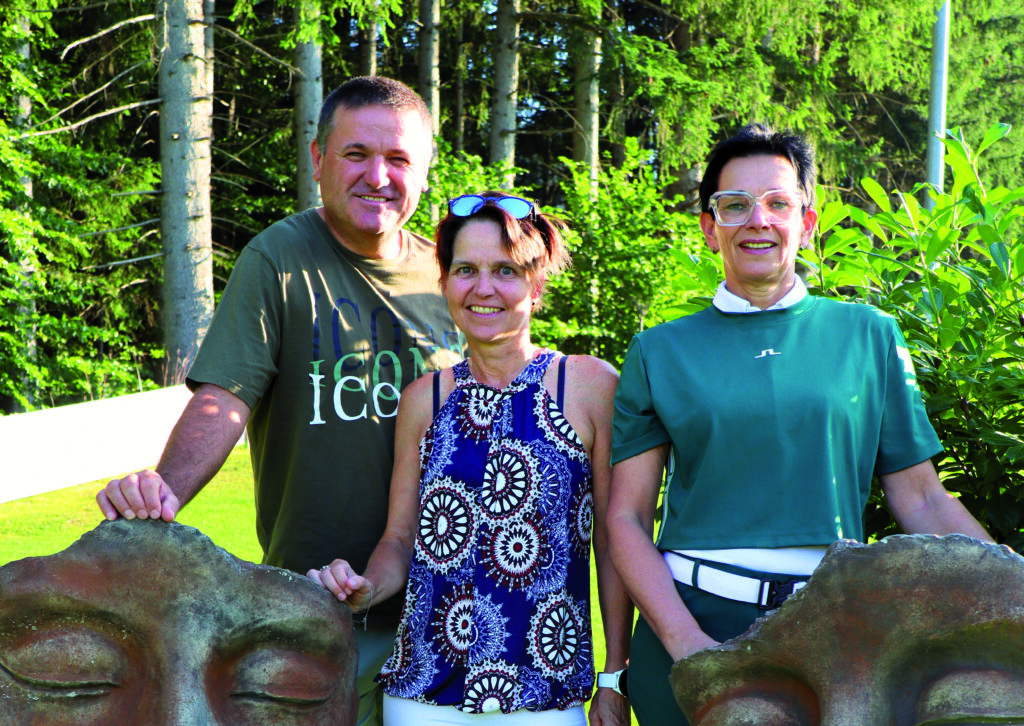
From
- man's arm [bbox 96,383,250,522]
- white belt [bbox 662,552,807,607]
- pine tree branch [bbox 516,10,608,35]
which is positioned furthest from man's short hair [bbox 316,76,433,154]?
pine tree branch [bbox 516,10,608,35]

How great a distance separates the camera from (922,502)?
2.23 m

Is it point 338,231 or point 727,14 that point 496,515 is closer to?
point 338,231

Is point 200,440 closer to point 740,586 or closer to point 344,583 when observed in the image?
point 344,583

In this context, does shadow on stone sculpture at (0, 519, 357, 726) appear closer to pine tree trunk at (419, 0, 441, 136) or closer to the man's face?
the man's face

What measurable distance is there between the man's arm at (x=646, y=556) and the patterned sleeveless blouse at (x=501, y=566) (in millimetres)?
162

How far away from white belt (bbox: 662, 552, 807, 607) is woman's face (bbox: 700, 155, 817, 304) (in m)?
0.63

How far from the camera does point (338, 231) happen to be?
2938 millimetres

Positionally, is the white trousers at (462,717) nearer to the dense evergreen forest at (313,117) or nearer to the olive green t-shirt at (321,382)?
the olive green t-shirt at (321,382)

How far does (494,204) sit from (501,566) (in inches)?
34.9

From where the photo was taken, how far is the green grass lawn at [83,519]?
655 cm

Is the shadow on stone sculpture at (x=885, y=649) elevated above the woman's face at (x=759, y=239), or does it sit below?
below

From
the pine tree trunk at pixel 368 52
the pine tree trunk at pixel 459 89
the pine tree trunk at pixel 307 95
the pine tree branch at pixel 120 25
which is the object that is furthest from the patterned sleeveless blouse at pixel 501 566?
the pine tree trunk at pixel 459 89

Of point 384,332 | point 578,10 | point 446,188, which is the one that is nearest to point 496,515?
point 384,332

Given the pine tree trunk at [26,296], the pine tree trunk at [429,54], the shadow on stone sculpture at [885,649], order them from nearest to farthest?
the shadow on stone sculpture at [885,649], the pine tree trunk at [26,296], the pine tree trunk at [429,54]
